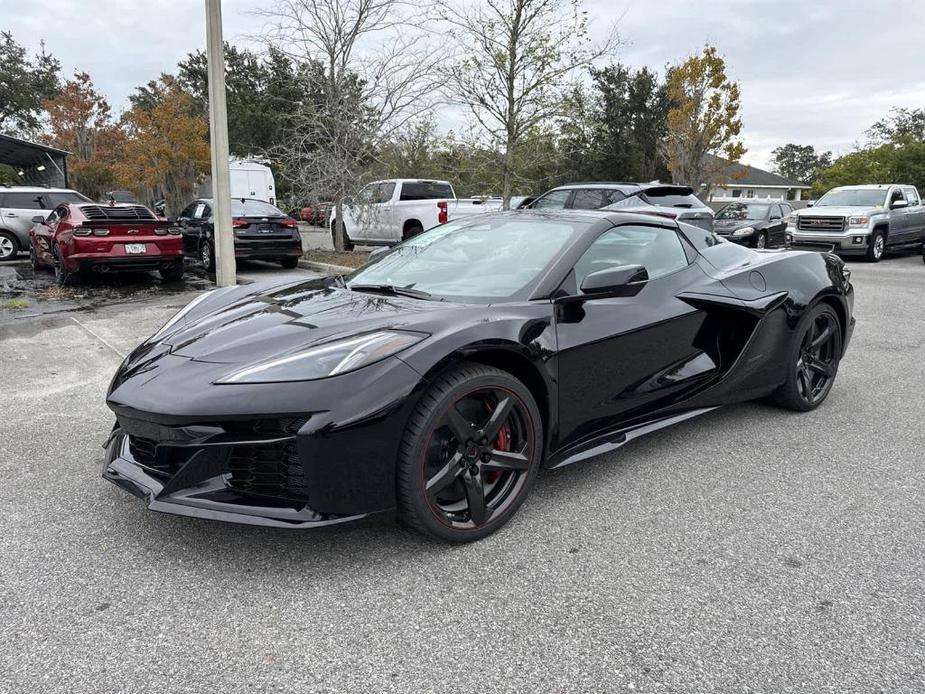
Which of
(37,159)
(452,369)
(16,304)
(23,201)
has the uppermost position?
(37,159)

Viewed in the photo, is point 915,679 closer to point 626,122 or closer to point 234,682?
point 234,682

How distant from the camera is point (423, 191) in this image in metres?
14.4

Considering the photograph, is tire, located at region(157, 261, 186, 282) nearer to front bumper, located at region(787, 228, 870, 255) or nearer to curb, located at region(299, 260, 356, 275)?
curb, located at region(299, 260, 356, 275)

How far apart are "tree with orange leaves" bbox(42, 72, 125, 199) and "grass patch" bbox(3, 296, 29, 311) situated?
25.5 meters

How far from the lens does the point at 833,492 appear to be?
10.4ft

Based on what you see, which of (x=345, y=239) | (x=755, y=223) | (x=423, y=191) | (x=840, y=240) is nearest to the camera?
(x=423, y=191)

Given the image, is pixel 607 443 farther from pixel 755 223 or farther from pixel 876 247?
pixel 876 247

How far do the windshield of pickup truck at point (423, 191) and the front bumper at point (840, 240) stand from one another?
8611mm

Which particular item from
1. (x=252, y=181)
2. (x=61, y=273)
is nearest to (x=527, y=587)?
(x=61, y=273)

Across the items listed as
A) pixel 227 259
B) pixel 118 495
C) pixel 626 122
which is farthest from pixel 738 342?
pixel 626 122

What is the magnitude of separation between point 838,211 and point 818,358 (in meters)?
13.5

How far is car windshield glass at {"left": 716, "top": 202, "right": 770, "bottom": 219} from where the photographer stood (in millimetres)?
17109

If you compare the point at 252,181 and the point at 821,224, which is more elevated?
the point at 252,181

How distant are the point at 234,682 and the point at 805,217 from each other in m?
17.2
